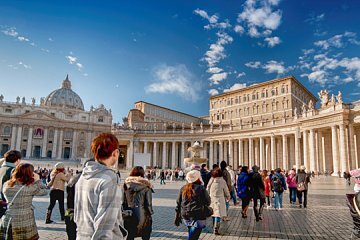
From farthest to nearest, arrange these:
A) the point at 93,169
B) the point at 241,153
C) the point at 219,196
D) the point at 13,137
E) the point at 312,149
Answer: the point at 13,137, the point at 241,153, the point at 312,149, the point at 219,196, the point at 93,169

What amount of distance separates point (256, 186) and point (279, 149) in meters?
43.8

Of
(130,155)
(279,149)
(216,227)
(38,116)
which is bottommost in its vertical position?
(216,227)

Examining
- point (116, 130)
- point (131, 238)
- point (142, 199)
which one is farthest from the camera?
point (116, 130)

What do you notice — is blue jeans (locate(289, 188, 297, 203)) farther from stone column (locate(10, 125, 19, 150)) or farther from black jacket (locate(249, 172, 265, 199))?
stone column (locate(10, 125, 19, 150))

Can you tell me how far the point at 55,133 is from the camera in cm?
9175

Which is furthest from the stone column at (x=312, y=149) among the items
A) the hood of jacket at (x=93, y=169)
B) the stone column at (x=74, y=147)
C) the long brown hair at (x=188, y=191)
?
the stone column at (x=74, y=147)

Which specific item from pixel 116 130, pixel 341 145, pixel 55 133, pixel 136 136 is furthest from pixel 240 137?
pixel 55 133

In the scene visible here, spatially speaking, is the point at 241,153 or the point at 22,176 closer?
the point at 22,176

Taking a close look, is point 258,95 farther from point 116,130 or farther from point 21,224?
point 21,224

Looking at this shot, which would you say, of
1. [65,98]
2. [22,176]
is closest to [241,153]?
[22,176]

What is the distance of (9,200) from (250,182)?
8211 millimetres

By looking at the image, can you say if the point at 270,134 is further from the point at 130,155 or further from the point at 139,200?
the point at 139,200

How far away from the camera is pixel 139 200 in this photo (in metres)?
5.14

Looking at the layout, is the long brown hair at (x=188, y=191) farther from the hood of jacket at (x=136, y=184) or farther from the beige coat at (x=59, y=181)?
the beige coat at (x=59, y=181)
